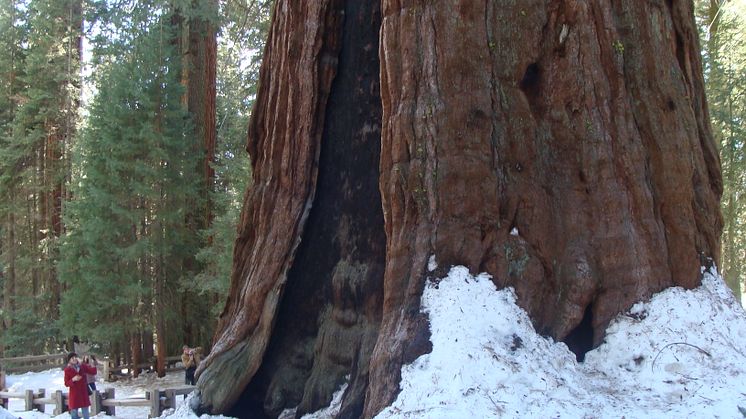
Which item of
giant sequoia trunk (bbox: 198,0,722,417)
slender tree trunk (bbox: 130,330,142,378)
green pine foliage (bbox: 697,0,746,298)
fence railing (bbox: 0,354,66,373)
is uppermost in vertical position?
green pine foliage (bbox: 697,0,746,298)

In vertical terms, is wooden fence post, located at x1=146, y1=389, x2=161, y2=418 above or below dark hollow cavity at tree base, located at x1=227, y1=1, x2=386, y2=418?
below

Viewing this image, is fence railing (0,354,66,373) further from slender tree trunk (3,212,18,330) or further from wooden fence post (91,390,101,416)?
wooden fence post (91,390,101,416)

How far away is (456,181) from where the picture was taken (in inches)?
207

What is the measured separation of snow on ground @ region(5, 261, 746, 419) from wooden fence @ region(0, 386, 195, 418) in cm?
665

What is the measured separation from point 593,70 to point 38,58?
74.0ft

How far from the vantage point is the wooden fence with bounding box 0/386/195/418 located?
35.2 ft

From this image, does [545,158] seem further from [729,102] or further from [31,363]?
[31,363]

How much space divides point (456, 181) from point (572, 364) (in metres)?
1.68

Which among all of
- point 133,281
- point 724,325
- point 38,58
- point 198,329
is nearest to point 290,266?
point 724,325

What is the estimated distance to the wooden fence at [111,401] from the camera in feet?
35.2

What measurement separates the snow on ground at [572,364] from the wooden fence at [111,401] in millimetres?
6647

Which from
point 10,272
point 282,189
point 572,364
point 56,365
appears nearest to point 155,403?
point 282,189

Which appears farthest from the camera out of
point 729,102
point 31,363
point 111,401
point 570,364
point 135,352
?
point 31,363

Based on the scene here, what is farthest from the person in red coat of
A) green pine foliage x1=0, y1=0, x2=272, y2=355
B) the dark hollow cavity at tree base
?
green pine foliage x1=0, y1=0, x2=272, y2=355
